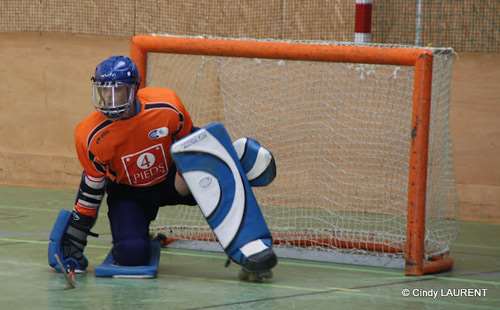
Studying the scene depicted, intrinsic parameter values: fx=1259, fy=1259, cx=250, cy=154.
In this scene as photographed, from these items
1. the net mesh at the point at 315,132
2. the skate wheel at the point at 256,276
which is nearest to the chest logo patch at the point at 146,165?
the skate wheel at the point at 256,276

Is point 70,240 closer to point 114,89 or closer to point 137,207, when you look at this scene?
point 137,207

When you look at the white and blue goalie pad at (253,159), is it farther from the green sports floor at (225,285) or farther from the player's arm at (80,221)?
the player's arm at (80,221)

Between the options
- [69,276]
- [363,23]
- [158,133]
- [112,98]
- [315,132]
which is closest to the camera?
[69,276]

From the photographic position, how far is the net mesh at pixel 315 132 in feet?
25.9

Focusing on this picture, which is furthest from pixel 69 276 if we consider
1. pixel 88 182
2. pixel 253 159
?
pixel 253 159

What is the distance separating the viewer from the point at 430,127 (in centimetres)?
701

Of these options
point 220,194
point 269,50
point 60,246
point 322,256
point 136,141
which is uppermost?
point 269,50

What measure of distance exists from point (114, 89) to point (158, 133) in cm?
38

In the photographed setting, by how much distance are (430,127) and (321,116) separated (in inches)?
62.5

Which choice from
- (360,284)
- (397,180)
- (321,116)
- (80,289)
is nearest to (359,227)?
(397,180)

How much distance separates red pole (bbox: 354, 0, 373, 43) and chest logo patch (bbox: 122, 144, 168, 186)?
3.01 m

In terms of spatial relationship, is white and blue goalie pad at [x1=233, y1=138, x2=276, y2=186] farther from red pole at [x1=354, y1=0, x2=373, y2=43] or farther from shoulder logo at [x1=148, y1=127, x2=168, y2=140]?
red pole at [x1=354, y1=0, x2=373, y2=43]

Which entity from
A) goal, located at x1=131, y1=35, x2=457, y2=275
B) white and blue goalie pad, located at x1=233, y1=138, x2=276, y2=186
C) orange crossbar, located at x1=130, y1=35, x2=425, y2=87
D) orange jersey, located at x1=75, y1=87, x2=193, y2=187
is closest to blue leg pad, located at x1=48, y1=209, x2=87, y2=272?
orange jersey, located at x1=75, y1=87, x2=193, y2=187

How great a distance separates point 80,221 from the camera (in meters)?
6.77
